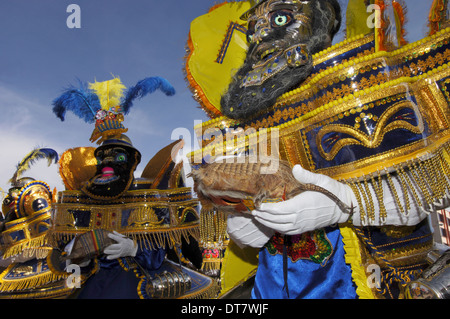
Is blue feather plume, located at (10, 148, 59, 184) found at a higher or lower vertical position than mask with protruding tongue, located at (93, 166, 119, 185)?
higher

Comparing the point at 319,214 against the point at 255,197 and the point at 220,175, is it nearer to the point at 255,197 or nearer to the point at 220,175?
the point at 255,197

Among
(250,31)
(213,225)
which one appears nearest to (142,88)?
(250,31)

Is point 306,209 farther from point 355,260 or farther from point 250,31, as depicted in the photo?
point 250,31

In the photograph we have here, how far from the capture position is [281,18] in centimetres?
167

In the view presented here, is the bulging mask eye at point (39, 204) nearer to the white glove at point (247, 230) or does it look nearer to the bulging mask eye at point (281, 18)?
the white glove at point (247, 230)

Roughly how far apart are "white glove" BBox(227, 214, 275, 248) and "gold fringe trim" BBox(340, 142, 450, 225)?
0.44 m

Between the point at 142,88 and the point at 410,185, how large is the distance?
3567mm

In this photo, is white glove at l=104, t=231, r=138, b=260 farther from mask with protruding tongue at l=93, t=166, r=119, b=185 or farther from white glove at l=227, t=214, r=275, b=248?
white glove at l=227, t=214, r=275, b=248

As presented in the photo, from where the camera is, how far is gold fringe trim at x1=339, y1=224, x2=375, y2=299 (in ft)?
4.18

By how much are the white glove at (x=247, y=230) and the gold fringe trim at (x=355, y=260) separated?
335 millimetres

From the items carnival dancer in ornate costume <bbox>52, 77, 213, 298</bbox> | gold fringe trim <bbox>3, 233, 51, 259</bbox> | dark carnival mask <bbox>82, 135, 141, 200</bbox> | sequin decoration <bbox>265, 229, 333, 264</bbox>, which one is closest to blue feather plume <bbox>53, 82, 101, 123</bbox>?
carnival dancer in ornate costume <bbox>52, 77, 213, 298</bbox>

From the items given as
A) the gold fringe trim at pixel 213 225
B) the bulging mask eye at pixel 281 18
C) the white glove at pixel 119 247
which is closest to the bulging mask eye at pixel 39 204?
the white glove at pixel 119 247

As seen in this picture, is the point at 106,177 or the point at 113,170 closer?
the point at 106,177
